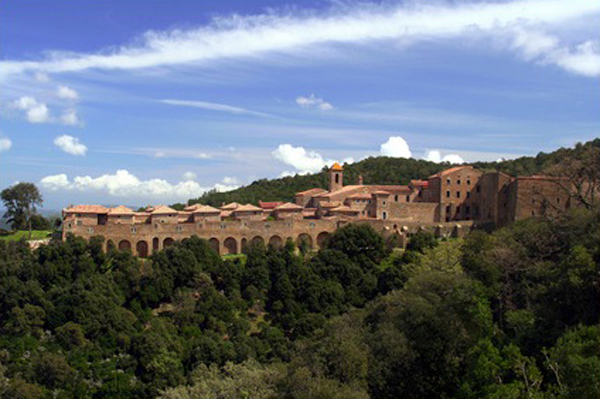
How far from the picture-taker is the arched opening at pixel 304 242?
4183 cm

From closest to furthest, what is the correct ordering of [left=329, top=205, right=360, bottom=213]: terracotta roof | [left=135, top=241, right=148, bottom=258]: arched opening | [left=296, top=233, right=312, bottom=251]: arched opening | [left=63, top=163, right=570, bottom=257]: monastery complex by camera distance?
1. [left=63, top=163, right=570, bottom=257]: monastery complex
2. [left=135, top=241, right=148, bottom=258]: arched opening
3. [left=296, top=233, right=312, bottom=251]: arched opening
4. [left=329, top=205, right=360, bottom=213]: terracotta roof

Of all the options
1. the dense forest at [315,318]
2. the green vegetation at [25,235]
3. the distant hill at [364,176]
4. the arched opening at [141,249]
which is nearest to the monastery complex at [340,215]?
the arched opening at [141,249]

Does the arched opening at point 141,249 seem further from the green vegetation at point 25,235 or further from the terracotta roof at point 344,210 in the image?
the terracotta roof at point 344,210

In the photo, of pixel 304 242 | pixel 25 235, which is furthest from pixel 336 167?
pixel 25 235

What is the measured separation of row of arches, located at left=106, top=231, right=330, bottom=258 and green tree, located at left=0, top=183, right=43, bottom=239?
980cm

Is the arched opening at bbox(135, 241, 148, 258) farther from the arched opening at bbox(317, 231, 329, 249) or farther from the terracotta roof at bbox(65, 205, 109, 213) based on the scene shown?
the arched opening at bbox(317, 231, 329, 249)

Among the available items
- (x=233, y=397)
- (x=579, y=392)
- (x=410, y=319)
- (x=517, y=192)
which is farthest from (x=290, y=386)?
(x=517, y=192)

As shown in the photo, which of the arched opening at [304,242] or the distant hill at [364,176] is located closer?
the arched opening at [304,242]

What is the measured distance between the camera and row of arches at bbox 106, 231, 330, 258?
134 feet

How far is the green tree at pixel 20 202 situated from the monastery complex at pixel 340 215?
6.28 m

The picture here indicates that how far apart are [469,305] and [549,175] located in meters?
20.7

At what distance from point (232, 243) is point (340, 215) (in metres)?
7.91

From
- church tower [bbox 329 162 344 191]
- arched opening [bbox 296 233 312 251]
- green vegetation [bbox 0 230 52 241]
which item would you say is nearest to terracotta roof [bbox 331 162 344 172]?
church tower [bbox 329 162 344 191]

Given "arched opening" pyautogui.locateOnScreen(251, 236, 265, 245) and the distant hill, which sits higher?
the distant hill
